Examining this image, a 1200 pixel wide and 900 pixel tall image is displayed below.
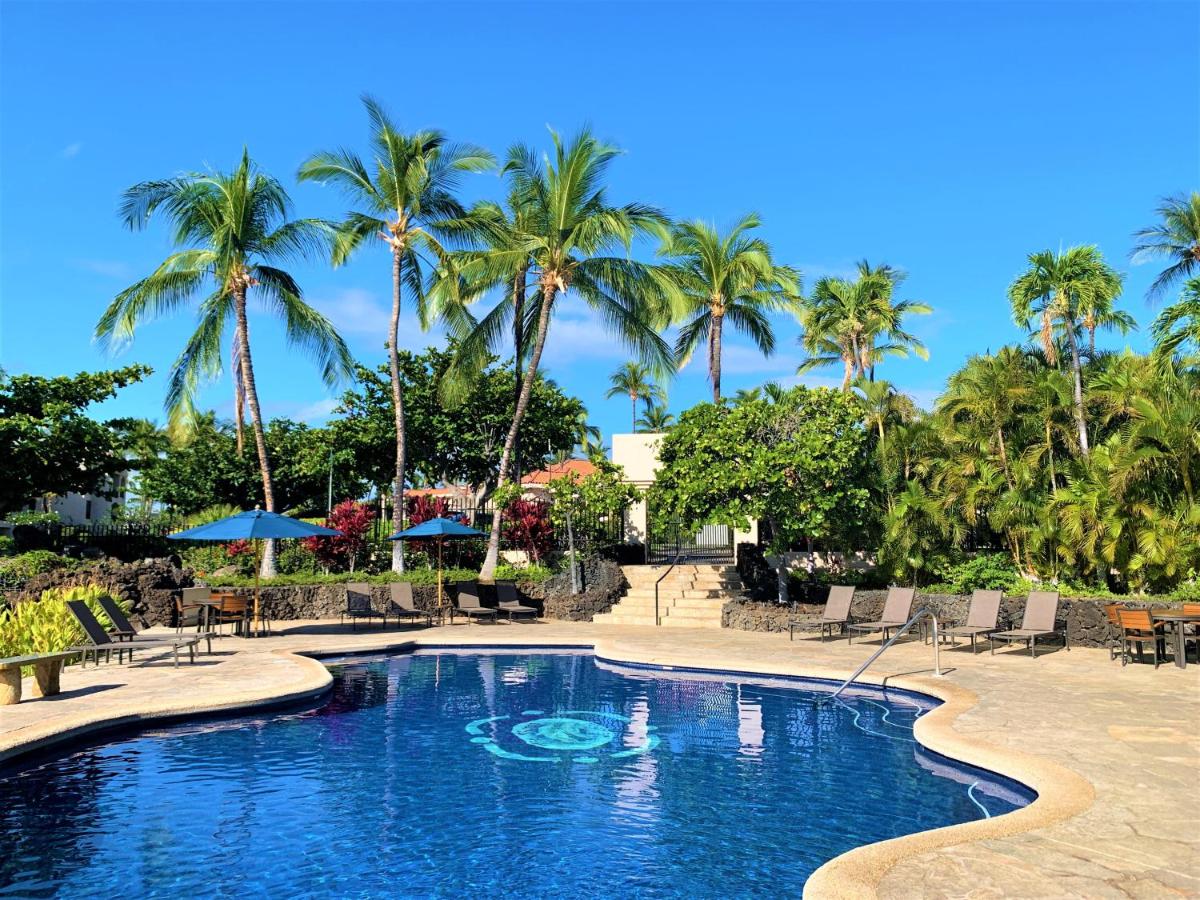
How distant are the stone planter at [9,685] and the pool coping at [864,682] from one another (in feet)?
3.89

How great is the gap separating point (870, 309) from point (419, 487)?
19223 mm

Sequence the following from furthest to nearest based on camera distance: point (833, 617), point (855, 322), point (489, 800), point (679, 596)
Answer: point (855, 322) < point (679, 596) < point (833, 617) < point (489, 800)

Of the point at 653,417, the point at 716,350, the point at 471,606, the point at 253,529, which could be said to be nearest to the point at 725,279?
the point at 716,350

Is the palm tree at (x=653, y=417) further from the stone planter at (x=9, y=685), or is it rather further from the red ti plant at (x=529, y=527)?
the stone planter at (x=9, y=685)

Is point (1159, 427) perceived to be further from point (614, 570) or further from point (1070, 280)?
point (614, 570)

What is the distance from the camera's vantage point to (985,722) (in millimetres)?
8609

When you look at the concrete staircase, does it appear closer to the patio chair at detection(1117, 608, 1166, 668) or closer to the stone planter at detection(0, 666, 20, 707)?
the patio chair at detection(1117, 608, 1166, 668)

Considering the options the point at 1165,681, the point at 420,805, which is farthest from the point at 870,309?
the point at 420,805

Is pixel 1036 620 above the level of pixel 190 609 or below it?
below

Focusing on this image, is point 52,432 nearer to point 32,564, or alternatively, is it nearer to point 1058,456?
point 32,564

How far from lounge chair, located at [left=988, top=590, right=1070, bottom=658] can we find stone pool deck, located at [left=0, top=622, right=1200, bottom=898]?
371 mm

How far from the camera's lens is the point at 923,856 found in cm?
515

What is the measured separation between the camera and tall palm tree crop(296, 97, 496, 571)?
22.5m

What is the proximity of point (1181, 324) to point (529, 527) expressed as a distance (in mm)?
18085
